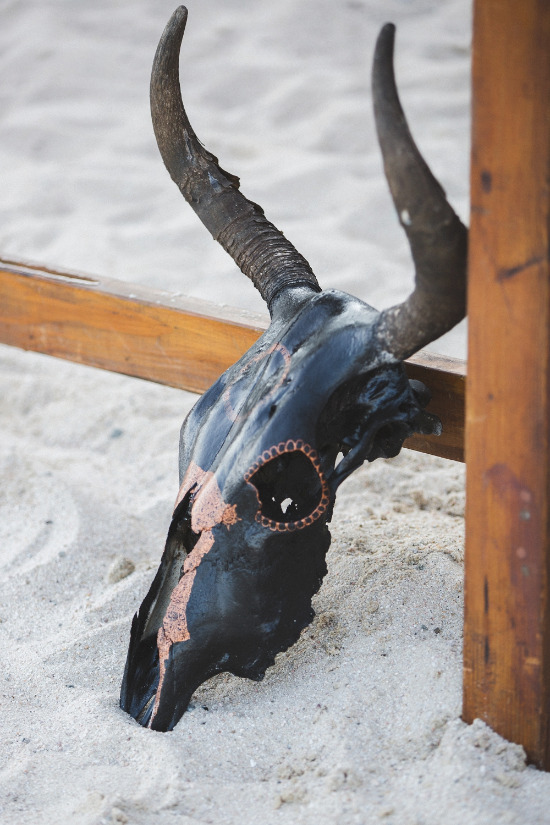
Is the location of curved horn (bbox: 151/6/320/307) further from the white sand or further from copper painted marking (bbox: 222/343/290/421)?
the white sand

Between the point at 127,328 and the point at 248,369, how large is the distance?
0.81 metres

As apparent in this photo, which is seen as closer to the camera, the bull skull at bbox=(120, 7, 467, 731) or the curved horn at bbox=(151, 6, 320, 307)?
the bull skull at bbox=(120, 7, 467, 731)

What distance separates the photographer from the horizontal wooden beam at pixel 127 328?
2.28 metres

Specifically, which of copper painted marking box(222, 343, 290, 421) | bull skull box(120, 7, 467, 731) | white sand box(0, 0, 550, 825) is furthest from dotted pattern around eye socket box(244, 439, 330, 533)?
white sand box(0, 0, 550, 825)

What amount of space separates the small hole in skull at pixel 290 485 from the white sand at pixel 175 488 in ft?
1.14

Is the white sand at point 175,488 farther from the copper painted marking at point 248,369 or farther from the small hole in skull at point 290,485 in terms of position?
the copper painted marking at point 248,369

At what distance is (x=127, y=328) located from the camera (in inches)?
98.7

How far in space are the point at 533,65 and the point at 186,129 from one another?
2.86 ft

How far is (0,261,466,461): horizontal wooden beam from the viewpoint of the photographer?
2.28 metres

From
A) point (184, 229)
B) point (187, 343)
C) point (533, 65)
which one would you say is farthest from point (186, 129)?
point (184, 229)

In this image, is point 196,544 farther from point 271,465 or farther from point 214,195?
point 214,195

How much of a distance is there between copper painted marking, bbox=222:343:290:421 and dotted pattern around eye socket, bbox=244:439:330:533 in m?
0.11

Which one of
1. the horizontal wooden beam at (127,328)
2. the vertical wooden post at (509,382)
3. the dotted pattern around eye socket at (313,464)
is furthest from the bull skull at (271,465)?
the horizontal wooden beam at (127,328)

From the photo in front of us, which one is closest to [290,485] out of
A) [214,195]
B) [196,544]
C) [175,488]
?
[196,544]
